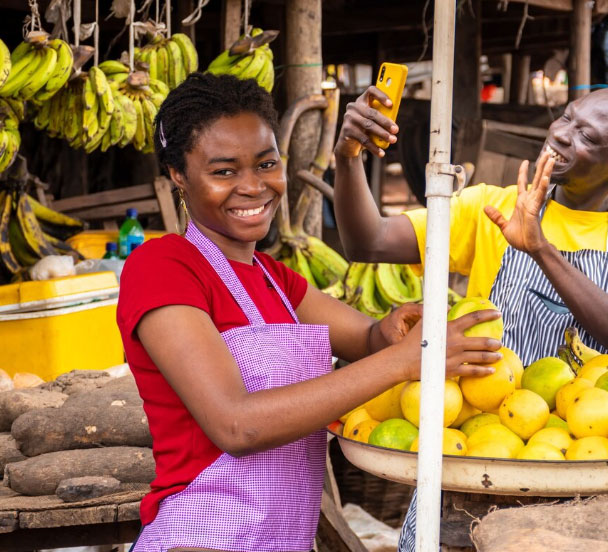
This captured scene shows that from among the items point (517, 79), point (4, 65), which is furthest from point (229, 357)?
point (517, 79)

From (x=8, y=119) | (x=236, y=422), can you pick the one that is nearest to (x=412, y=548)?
(x=236, y=422)

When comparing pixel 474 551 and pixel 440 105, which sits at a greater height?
pixel 440 105

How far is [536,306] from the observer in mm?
2764

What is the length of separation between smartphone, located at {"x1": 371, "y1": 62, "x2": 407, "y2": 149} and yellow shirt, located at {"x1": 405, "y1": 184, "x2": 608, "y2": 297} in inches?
36.5

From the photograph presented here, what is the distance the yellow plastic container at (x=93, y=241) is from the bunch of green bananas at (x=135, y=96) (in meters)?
0.79

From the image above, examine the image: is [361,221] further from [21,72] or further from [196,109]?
[21,72]

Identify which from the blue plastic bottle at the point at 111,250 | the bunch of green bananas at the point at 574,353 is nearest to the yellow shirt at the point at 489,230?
the bunch of green bananas at the point at 574,353

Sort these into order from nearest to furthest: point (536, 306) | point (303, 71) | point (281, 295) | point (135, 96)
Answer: point (281, 295)
point (536, 306)
point (135, 96)
point (303, 71)

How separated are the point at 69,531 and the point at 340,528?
1358mm

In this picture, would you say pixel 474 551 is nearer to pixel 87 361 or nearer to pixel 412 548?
pixel 412 548

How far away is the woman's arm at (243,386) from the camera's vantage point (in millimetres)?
1735

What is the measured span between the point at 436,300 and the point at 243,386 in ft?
1.42

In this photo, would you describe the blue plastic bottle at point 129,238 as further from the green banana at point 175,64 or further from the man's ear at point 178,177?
the man's ear at point 178,177

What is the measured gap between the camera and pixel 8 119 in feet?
13.2
